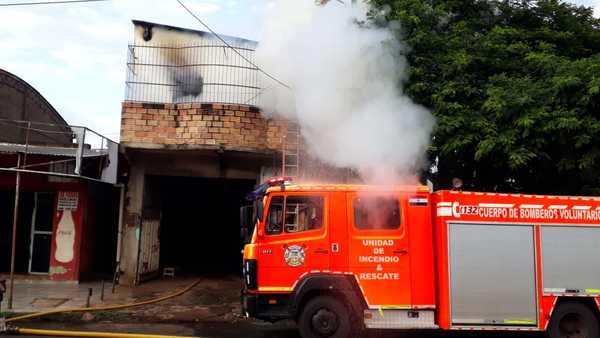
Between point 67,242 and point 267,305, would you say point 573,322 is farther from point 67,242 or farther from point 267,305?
point 67,242

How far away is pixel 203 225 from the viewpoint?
835 inches

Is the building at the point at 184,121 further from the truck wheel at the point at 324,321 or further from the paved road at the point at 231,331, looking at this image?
the truck wheel at the point at 324,321

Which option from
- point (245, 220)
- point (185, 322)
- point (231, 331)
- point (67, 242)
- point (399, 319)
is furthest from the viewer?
point (67, 242)

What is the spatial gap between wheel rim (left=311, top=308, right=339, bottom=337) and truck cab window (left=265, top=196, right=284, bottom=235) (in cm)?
139

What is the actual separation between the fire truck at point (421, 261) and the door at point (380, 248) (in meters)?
0.01

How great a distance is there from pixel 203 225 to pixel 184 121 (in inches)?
369

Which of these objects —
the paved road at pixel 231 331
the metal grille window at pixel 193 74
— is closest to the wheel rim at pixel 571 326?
the paved road at pixel 231 331

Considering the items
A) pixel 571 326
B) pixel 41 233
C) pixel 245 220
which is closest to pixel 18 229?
pixel 41 233

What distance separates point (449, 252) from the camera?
7.45 meters

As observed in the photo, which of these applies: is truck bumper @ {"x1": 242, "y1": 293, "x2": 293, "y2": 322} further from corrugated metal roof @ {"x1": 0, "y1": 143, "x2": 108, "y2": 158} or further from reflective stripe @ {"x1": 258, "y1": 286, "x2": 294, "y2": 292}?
corrugated metal roof @ {"x1": 0, "y1": 143, "x2": 108, "y2": 158}

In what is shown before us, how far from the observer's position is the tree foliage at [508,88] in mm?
9133

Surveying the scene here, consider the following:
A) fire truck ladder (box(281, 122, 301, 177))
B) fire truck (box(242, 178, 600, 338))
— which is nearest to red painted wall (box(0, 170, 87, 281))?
fire truck ladder (box(281, 122, 301, 177))

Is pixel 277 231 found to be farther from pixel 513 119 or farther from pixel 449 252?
pixel 513 119

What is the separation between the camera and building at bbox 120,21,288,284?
1252cm
